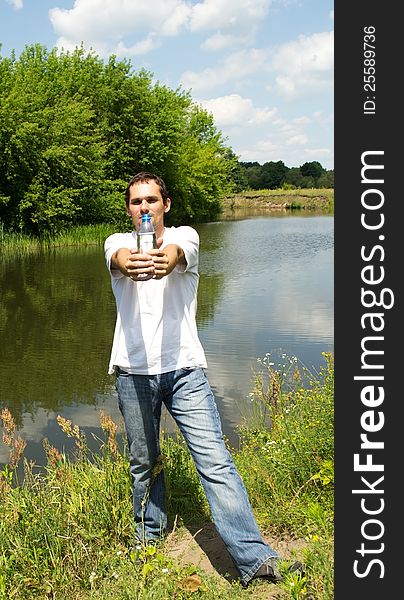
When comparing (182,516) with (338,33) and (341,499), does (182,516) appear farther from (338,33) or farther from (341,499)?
(338,33)

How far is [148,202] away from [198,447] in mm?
1280

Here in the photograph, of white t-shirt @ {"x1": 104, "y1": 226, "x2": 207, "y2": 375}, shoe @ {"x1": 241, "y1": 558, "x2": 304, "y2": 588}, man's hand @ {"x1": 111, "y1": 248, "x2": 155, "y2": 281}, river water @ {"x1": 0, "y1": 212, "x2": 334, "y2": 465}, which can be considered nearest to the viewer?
man's hand @ {"x1": 111, "y1": 248, "x2": 155, "y2": 281}

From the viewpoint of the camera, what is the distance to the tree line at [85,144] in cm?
2933

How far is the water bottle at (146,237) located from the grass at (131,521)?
4.50 feet

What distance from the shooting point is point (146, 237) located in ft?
10.2

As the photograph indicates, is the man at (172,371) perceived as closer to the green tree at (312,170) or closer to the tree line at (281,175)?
the tree line at (281,175)

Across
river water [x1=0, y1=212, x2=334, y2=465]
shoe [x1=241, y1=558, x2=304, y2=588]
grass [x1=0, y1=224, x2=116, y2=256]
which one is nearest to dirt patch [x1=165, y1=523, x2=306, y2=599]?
shoe [x1=241, y1=558, x2=304, y2=588]

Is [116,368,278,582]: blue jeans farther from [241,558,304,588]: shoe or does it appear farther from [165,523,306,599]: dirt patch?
[165,523,306,599]: dirt patch

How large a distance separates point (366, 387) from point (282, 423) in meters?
2.36

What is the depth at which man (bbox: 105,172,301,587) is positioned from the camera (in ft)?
10.7

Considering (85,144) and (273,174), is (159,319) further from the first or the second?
(273,174)

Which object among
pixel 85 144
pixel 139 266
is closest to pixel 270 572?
pixel 139 266

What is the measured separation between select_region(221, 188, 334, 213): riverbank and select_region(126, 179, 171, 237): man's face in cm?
7961

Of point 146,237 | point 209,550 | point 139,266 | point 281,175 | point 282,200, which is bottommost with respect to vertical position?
point 209,550
